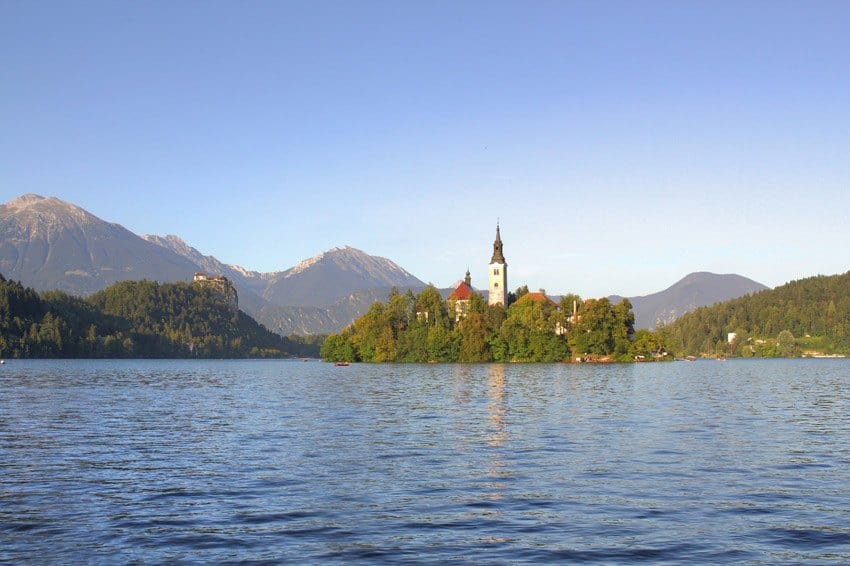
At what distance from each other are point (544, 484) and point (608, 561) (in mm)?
10756

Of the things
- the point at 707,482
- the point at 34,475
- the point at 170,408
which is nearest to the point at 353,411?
the point at 170,408

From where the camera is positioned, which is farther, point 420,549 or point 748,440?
point 748,440

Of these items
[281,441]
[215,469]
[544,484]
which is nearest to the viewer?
[544,484]

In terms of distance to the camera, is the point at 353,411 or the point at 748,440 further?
the point at 353,411

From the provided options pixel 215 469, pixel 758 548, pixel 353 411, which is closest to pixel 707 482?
pixel 758 548

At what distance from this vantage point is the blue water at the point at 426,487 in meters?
22.5

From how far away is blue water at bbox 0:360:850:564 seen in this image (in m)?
22.5

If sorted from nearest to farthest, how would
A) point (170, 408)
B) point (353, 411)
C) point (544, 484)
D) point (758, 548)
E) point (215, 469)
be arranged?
point (758, 548) → point (544, 484) → point (215, 469) → point (353, 411) → point (170, 408)

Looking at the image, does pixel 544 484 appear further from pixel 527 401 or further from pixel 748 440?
pixel 527 401

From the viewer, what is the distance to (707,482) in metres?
32.2

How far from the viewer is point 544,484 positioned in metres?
31.7

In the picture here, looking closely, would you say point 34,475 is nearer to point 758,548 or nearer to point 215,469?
point 215,469

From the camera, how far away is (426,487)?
102ft

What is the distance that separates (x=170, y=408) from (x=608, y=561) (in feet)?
187
